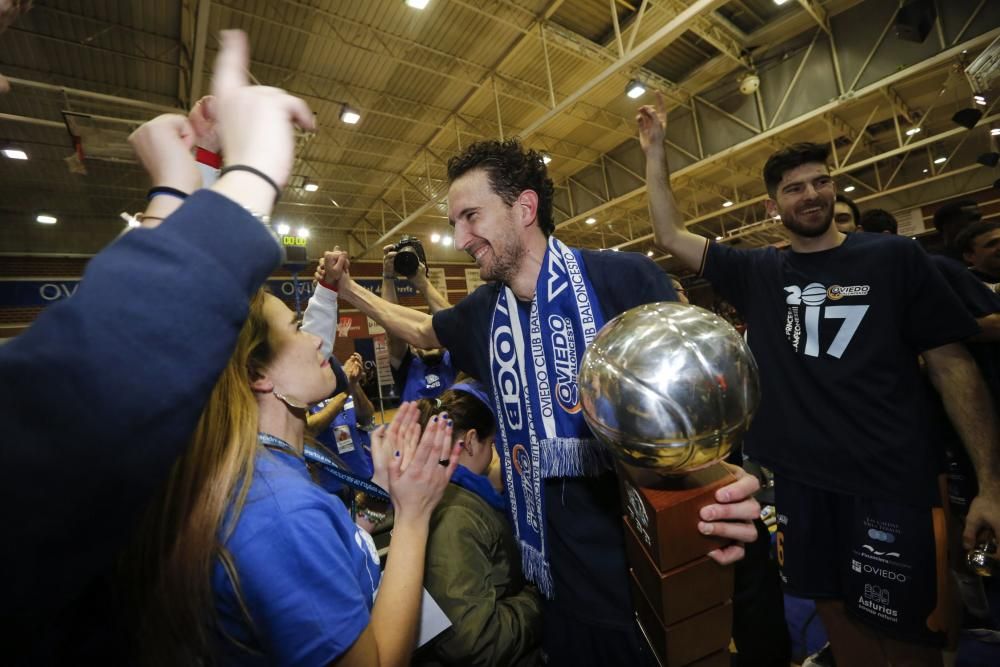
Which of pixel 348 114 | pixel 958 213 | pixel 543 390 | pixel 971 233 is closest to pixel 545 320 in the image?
pixel 543 390

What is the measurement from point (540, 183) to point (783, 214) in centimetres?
127

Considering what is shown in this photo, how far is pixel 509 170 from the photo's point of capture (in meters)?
1.55

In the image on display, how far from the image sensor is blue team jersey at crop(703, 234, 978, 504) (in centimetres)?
156

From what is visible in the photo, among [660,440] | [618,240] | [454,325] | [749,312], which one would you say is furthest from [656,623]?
[618,240]

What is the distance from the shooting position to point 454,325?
1794mm

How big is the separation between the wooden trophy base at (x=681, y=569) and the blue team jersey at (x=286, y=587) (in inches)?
20.8

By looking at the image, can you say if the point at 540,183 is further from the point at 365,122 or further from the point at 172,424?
the point at 365,122

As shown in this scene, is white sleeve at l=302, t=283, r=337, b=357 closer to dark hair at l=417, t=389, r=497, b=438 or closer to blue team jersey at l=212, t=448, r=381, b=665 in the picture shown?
dark hair at l=417, t=389, r=497, b=438

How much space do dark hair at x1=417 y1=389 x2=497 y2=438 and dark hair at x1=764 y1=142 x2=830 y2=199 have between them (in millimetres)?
1722

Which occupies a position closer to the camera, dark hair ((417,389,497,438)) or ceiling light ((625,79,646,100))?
dark hair ((417,389,497,438))

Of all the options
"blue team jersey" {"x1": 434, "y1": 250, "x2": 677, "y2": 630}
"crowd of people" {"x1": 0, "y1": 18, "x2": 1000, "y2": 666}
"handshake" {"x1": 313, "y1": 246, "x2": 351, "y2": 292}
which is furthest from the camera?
"handshake" {"x1": 313, "y1": 246, "x2": 351, "y2": 292}

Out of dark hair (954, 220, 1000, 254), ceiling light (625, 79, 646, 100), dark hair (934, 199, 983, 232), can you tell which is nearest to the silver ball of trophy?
dark hair (954, 220, 1000, 254)

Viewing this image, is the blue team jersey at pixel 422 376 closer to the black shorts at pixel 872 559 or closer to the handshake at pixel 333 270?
the handshake at pixel 333 270

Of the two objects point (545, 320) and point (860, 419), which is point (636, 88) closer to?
point (860, 419)
